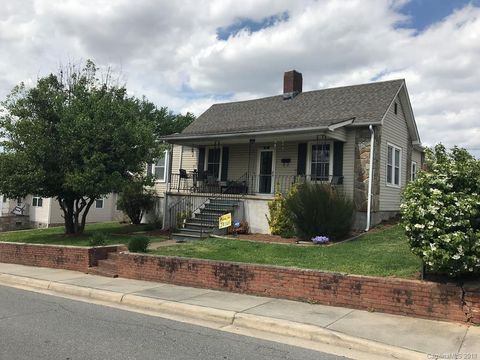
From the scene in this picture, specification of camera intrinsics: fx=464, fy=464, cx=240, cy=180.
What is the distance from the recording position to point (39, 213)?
29312mm

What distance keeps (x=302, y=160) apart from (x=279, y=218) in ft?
11.6

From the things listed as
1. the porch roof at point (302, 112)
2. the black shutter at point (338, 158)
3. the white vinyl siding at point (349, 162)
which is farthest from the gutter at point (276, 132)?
the black shutter at point (338, 158)

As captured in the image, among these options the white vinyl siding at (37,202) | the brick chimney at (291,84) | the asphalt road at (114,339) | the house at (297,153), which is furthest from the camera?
the white vinyl siding at (37,202)

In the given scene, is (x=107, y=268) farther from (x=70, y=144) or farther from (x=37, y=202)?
(x=37, y=202)

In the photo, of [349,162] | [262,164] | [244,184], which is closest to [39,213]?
[244,184]

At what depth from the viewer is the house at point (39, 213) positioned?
28703 millimetres

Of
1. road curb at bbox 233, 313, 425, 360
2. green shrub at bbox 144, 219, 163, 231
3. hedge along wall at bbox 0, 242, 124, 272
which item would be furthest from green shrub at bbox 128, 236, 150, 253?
green shrub at bbox 144, 219, 163, 231

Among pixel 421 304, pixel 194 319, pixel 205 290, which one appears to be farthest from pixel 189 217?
pixel 421 304

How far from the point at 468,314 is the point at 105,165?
11881 millimetres

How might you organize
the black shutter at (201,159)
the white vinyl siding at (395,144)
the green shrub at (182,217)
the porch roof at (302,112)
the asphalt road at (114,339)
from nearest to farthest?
the asphalt road at (114,339) → the porch roof at (302,112) → the green shrub at (182,217) → the white vinyl siding at (395,144) → the black shutter at (201,159)

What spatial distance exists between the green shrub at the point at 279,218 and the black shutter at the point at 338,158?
271 cm

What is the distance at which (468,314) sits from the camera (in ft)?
22.0

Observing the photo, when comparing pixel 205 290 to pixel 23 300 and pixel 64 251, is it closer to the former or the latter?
pixel 23 300

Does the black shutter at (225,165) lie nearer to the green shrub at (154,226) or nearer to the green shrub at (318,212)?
the green shrub at (154,226)
